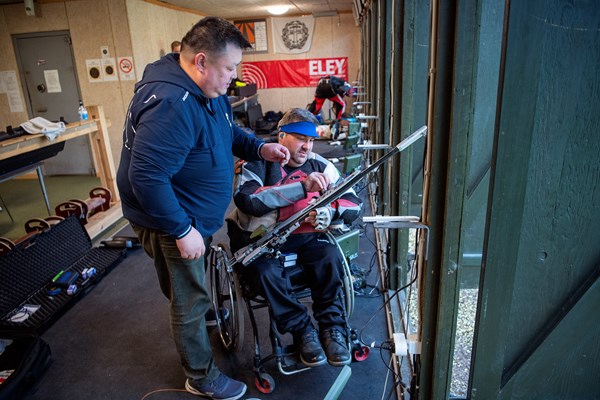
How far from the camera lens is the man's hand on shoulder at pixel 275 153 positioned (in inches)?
77.3

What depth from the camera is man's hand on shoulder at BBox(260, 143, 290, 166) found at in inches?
77.3

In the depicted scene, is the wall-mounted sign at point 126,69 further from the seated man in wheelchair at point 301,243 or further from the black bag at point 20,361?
the seated man in wheelchair at point 301,243

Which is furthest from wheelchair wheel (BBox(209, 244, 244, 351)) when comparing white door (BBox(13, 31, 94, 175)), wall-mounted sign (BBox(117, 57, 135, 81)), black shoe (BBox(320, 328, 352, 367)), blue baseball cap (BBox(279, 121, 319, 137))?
white door (BBox(13, 31, 94, 175))

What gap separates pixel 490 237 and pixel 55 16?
20.0 ft

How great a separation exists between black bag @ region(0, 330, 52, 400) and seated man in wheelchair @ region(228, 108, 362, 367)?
1100 mm

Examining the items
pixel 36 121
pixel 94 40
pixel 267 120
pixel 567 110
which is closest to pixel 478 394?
pixel 567 110

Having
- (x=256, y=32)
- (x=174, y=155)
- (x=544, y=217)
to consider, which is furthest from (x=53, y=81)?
(x=544, y=217)

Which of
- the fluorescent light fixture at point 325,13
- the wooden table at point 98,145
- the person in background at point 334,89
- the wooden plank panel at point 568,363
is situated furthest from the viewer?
the fluorescent light fixture at point 325,13

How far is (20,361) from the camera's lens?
2111mm

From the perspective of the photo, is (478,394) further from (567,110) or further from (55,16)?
(55,16)

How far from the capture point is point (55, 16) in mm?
5520

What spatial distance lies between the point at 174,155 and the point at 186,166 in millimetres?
128

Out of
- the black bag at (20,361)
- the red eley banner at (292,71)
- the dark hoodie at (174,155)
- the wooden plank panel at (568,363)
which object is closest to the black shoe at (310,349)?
the dark hoodie at (174,155)

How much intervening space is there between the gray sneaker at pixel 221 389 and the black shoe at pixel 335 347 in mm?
413
